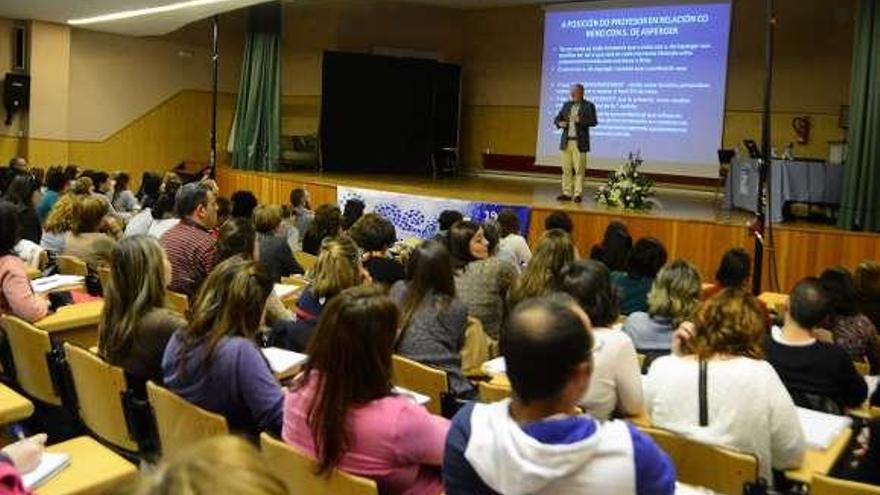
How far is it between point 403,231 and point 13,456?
8.03m

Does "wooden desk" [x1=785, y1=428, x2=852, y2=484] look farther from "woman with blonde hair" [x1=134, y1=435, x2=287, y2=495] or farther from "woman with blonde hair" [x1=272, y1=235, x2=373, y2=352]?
"woman with blonde hair" [x1=134, y1=435, x2=287, y2=495]

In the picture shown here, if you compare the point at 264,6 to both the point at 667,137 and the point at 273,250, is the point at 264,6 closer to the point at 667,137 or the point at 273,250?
the point at 667,137

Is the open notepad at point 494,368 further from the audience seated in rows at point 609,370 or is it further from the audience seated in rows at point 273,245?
the audience seated in rows at point 273,245

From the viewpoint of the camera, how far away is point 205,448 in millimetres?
938

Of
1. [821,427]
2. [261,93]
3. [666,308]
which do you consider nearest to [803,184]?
[666,308]

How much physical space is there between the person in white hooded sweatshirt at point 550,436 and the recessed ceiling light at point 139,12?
10000 millimetres

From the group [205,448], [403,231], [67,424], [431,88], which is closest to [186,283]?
[67,424]

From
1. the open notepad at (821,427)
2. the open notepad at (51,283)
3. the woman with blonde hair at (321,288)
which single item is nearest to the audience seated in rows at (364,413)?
the open notepad at (821,427)

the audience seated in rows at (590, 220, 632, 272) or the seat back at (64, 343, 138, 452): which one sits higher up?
the audience seated in rows at (590, 220, 632, 272)

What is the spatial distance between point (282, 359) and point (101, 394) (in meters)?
0.70

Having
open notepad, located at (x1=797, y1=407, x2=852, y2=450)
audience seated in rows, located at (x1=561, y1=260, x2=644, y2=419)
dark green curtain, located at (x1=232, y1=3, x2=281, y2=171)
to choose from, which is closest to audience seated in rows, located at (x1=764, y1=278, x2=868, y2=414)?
open notepad, located at (x1=797, y1=407, x2=852, y2=450)

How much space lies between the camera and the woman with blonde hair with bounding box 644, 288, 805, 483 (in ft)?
8.77

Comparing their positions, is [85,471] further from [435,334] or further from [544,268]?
[544,268]

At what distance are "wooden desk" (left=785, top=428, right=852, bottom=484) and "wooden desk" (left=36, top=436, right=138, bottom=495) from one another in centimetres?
192
